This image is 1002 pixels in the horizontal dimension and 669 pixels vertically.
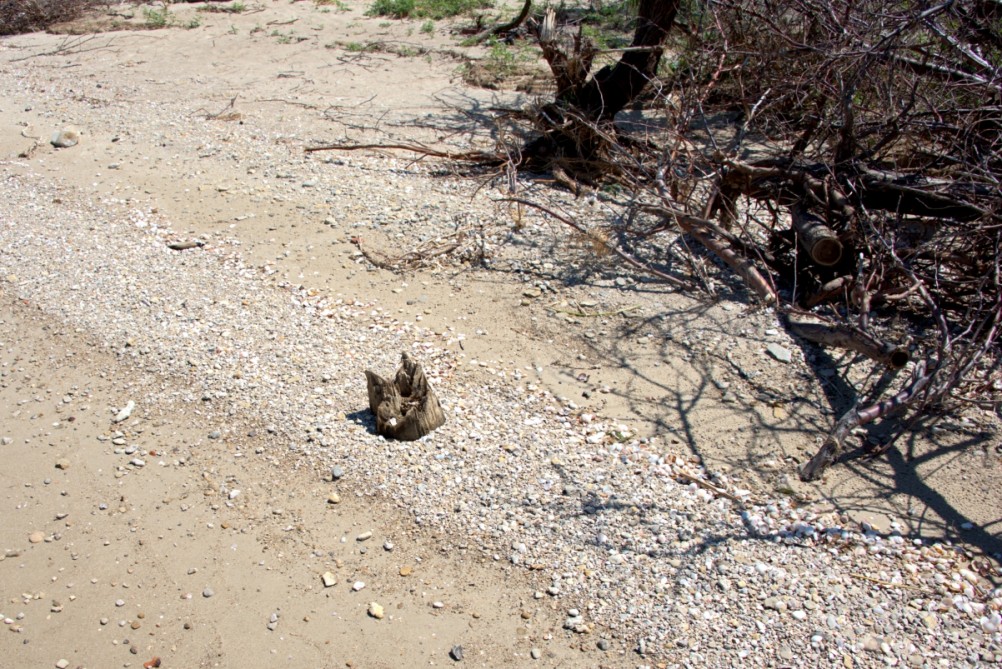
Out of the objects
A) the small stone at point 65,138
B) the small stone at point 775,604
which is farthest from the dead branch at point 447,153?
the small stone at point 775,604

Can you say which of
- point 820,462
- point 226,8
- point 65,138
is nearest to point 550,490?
point 820,462

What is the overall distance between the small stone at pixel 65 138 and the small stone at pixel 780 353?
18.3 feet

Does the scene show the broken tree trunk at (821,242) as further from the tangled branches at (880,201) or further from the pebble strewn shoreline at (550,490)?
the pebble strewn shoreline at (550,490)

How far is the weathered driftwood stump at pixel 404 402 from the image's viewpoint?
361cm

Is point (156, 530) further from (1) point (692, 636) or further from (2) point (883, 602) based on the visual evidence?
(2) point (883, 602)

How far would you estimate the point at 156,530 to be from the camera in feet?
10.9

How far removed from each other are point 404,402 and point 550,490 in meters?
0.76

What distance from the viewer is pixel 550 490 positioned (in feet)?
11.1

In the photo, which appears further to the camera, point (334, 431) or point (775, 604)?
point (334, 431)

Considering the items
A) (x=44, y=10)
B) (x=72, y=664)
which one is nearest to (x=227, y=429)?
(x=72, y=664)

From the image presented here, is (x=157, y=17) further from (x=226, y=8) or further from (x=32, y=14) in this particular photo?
(x=32, y=14)

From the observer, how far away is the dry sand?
2949mm

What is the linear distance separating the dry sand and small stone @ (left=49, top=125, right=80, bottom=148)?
0.46 feet

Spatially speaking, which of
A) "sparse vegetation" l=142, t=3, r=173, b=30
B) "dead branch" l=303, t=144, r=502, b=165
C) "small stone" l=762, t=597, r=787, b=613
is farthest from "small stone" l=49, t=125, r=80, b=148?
"small stone" l=762, t=597, r=787, b=613
